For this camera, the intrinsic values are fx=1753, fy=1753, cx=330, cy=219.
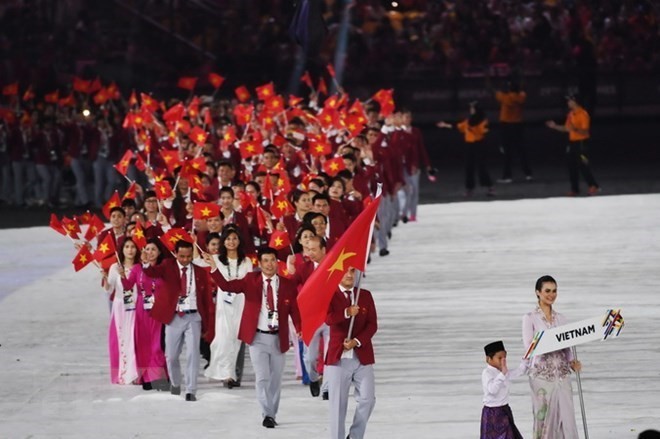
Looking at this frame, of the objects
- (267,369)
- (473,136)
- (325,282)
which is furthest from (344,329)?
(473,136)

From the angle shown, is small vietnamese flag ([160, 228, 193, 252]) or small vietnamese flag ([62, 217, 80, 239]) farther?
small vietnamese flag ([62, 217, 80, 239])

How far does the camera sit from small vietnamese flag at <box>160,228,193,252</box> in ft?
52.4

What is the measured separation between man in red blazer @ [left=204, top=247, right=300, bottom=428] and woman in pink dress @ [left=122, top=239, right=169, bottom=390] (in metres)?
1.69

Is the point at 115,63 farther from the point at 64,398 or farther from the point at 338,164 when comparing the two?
the point at 64,398

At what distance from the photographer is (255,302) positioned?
1482 cm

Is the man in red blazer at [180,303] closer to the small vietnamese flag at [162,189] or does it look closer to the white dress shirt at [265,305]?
the white dress shirt at [265,305]

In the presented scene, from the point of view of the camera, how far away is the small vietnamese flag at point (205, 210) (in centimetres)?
1744

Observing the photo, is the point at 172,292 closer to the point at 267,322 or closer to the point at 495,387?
the point at 267,322

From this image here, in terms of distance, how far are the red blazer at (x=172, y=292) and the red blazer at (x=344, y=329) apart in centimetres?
300

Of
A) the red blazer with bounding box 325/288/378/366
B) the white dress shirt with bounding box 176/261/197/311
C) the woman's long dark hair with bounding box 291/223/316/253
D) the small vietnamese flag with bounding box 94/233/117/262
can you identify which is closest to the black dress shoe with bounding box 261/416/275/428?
the red blazer with bounding box 325/288/378/366

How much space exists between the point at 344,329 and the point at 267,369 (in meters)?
1.53

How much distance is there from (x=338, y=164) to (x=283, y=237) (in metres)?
6.37

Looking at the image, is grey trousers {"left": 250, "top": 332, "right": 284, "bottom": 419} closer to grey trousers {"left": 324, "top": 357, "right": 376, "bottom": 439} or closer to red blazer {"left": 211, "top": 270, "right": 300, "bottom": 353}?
red blazer {"left": 211, "top": 270, "right": 300, "bottom": 353}

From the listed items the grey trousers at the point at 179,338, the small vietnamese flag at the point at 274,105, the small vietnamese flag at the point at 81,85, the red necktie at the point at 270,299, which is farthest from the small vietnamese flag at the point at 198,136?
the red necktie at the point at 270,299
